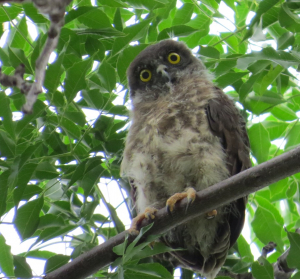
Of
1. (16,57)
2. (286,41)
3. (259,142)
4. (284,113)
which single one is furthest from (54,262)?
(284,113)

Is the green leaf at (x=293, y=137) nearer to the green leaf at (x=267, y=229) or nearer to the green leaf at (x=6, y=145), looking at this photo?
the green leaf at (x=267, y=229)

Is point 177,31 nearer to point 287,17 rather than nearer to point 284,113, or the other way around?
point 287,17

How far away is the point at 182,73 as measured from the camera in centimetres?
406

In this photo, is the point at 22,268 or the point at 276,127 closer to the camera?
the point at 22,268

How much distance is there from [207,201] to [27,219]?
1042mm

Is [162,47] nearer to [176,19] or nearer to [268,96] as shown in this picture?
[176,19]

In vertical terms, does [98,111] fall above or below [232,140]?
above

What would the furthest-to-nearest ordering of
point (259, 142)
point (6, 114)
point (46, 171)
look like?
point (259, 142) < point (46, 171) < point (6, 114)

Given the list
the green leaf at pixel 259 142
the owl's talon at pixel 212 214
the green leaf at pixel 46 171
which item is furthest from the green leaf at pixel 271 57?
the green leaf at pixel 46 171

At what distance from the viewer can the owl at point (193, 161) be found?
10.2 ft

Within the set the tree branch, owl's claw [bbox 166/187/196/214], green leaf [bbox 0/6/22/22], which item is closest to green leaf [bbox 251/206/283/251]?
owl's claw [bbox 166/187/196/214]

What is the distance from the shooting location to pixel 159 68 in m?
4.02

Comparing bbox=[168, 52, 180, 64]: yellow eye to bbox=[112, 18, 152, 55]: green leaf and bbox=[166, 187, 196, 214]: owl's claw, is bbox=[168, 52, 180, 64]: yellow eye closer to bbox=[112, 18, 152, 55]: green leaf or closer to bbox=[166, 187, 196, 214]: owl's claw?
bbox=[112, 18, 152, 55]: green leaf

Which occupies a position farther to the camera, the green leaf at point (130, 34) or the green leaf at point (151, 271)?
the green leaf at point (130, 34)
